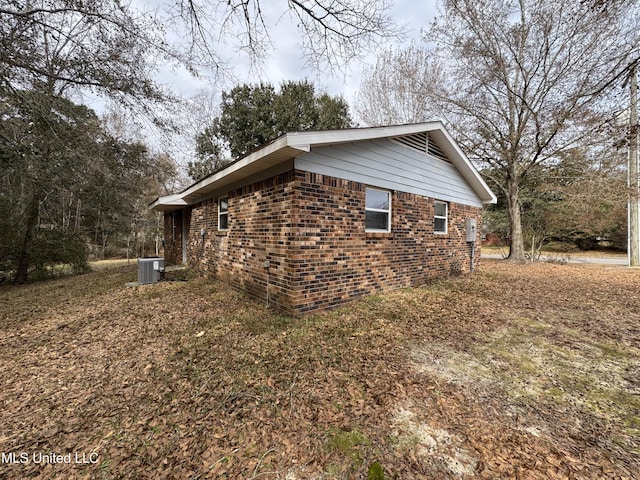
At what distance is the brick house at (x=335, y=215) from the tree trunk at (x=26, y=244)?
5080 mm

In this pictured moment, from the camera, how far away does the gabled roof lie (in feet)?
13.2

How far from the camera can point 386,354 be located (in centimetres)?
327

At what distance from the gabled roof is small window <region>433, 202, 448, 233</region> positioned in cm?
152

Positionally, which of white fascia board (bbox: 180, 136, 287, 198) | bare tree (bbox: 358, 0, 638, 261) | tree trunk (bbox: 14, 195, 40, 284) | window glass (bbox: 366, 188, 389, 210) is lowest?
tree trunk (bbox: 14, 195, 40, 284)

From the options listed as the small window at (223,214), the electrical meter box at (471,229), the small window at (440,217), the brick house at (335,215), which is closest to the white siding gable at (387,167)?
the brick house at (335,215)

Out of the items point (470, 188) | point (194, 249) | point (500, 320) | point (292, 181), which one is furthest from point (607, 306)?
point (194, 249)

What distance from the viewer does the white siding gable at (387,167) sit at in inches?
187

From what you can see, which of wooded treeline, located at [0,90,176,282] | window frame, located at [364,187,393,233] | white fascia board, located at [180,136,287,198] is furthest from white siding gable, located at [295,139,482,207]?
wooded treeline, located at [0,90,176,282]

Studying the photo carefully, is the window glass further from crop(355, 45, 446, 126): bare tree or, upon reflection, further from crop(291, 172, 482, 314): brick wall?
crop(355, 45, 446, 126): bare tree

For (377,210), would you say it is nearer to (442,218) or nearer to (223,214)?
(442,218)

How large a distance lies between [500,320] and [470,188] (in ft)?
20.1

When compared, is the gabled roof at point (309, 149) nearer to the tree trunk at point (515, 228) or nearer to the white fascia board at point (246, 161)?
the white fascia board at point (246, 161)

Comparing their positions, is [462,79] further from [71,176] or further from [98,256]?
[98,256]

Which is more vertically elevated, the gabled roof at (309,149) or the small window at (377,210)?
the gabled roof at (309,149)
